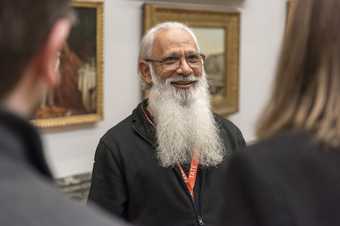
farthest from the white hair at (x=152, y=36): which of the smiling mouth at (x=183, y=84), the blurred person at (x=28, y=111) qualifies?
the blurred person at (x=28, y=111)

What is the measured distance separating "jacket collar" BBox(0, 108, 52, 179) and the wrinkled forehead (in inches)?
84.5

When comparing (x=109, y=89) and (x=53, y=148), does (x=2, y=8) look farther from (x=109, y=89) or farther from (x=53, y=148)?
(x=109, y=89)

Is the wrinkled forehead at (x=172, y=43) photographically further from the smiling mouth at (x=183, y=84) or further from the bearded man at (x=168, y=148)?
the smiling mouth at (x=183, y=84)

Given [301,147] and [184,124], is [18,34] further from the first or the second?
[184,124]

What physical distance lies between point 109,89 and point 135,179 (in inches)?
36.6

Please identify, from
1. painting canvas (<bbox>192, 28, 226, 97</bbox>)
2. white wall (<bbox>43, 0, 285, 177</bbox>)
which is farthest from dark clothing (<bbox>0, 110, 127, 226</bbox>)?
painting canvas (<bbox>192, 28, 226, 97</bbox>)

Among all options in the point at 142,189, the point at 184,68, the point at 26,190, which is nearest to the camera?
the point at 26,190

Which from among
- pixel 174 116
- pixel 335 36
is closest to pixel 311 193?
pixel 335 36

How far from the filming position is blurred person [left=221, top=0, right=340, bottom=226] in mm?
1203

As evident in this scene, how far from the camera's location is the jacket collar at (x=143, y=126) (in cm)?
292

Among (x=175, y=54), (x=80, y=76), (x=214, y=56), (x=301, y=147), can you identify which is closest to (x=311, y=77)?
(x=301, y=147)

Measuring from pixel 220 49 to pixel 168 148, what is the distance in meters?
1.75

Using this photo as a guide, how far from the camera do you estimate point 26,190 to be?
915 millimetres

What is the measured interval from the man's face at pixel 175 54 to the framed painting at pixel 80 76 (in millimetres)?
467
